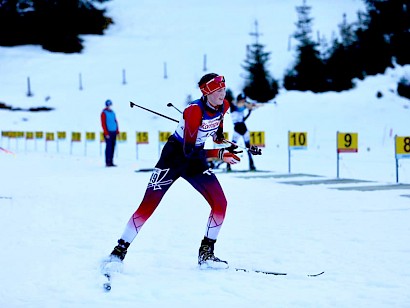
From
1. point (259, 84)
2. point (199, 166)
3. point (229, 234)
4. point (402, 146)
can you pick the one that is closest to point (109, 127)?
point (402, 146)

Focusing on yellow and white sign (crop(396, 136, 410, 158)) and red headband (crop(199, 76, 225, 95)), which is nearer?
red headband (crop(199, 76, 225, 95))

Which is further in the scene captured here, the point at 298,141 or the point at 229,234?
the point at 298,141

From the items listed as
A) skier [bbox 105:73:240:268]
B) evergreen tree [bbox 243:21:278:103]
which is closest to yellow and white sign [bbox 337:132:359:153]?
skier [bbox 105:73:240:268]

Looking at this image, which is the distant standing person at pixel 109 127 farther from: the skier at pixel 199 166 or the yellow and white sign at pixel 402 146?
the skier at pixel 199 166

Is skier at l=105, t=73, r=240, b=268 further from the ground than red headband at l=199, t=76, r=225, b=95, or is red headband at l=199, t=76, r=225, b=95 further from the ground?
red headband at l=199, t=76, r=225, b=95

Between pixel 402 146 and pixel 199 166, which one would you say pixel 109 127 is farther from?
pixel 199 166

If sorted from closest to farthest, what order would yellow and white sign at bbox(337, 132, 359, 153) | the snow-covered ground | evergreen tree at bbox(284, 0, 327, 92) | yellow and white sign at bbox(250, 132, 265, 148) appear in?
the snow-covered ground → yellow and white sign at bbox(337, 132, 359, 153) → yellow and white sign at bbox(250, 132, 265, 148) → evergreen tree at bbox(284, 0, 327, 92)

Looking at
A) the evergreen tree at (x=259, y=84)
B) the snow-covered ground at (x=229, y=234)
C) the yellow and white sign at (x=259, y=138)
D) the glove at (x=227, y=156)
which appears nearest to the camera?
the snow-covered ground at (x=229, y=234)

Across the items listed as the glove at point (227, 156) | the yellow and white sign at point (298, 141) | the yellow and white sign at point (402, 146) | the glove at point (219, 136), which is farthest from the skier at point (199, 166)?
the yellow and white sign at point (298, 141)

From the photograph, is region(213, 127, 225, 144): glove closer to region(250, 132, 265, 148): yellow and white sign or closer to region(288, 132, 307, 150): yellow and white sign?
region(288, 132, 307, 150): yellow and white sign

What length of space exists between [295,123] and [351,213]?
79.3 ft

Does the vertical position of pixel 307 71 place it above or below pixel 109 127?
above

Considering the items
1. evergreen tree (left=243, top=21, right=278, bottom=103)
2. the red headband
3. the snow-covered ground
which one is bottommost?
the snow-covered ground

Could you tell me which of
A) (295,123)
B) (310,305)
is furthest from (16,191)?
(295,123)
